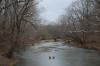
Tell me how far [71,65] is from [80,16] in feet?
116

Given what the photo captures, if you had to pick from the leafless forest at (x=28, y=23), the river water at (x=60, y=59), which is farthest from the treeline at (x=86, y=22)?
the river water at (x=60, y=59)

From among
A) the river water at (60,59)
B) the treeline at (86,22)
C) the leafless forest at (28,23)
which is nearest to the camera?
the river water at (60,59)

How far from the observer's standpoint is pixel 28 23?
47.6 meters

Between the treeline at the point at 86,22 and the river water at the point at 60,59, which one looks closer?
the river water at the point at 60,59

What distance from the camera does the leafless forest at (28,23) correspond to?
766 inches

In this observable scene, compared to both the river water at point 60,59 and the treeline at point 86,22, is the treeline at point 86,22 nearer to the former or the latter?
the treeline at point 86,22

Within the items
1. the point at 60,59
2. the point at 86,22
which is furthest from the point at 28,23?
the point at 60,59

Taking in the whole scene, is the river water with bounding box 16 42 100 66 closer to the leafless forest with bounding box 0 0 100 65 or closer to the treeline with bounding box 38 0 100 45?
the leafless forest with bounding box 0 0 100 65

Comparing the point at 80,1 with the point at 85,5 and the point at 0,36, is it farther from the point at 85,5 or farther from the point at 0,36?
the point at 0,36

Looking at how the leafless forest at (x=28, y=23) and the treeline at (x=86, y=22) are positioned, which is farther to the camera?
the treeline at (x=86, y=22)

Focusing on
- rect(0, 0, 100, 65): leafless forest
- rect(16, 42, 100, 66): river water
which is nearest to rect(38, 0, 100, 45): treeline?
rect(0, 0, 100, 65): leafless forest

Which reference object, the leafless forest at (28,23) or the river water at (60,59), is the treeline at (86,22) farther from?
the river water at (60,59)

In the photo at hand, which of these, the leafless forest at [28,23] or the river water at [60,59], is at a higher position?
the leafless forest at [28,23]

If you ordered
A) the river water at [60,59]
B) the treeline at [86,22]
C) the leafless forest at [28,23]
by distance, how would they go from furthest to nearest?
the treeline at [86,22]
the leafless forest at [28,23]
the river water at [60,59]
